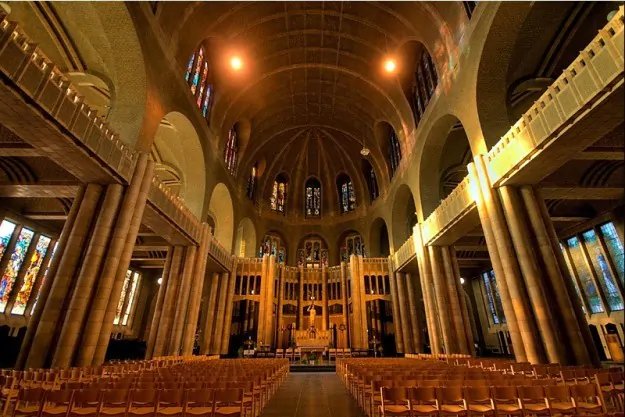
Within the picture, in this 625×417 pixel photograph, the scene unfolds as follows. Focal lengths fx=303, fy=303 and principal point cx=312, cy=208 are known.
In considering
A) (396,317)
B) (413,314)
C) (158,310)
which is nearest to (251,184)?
(158,310)

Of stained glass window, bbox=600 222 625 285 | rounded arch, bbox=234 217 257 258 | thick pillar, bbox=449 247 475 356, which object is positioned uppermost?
rounded arch, bbox=234 217 257 258

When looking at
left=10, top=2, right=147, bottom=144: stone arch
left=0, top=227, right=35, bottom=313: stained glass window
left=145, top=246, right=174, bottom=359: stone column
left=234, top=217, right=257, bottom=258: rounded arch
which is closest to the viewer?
left=10, top=2, right=147, bottom=144: stone arch

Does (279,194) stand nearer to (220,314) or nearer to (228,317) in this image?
(228,317)

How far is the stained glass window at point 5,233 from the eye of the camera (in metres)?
14.6

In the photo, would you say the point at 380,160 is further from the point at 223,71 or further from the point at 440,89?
the point at 223,71

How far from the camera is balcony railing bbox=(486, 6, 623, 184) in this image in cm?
661

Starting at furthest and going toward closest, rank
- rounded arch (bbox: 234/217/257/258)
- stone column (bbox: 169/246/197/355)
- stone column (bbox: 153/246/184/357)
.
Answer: rounded arch (bbox: 234/217/257/258)
stone column (bbox: 169/246/197/355)
stone column (bbox: 153/246/184/357)

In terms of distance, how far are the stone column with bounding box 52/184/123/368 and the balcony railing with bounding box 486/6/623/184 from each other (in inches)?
544

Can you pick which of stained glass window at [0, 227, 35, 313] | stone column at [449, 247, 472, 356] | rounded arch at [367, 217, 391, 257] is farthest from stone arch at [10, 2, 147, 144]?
rounded arch at [367, 217, 391, 257]

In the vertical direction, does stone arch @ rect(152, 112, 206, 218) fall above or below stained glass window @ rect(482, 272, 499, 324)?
above

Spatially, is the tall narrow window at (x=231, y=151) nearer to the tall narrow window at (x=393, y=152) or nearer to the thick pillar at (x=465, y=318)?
the tall narrow window at (x=393, y=152)

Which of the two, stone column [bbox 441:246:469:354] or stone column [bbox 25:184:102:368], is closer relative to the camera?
stone column [bbox 25:184:102:368]

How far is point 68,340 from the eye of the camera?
913 cm

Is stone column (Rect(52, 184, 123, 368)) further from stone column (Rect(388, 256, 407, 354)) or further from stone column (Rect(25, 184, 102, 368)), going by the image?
stone column (Rect(388, 256, 407, 354))
